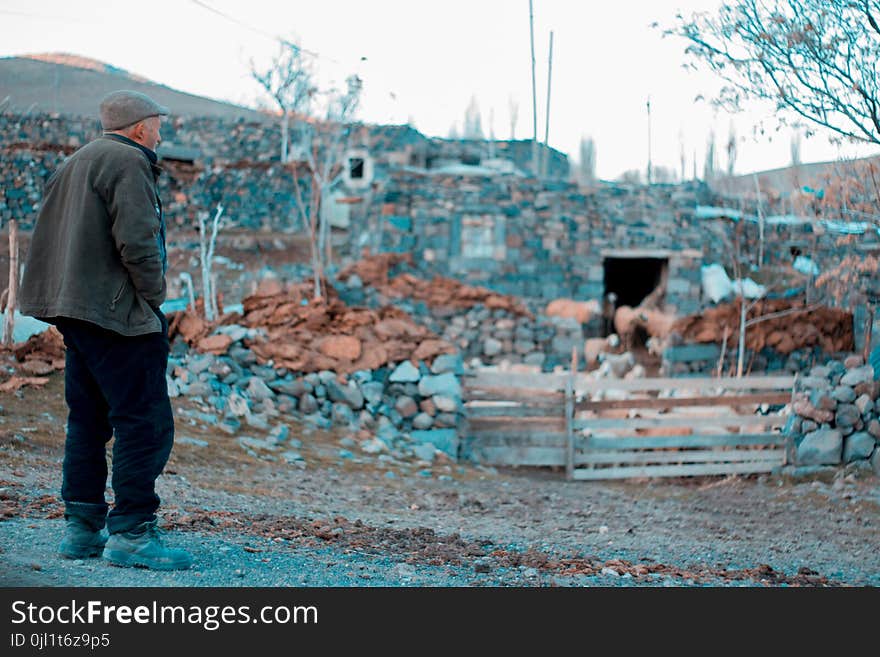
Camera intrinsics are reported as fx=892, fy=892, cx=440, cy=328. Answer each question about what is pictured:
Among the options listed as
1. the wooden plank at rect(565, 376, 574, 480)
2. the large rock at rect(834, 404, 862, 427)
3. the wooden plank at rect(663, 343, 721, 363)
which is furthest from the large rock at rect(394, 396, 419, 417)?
the wooden plank at rect(663, 343, 721, 363)

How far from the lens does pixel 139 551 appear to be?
3396mm

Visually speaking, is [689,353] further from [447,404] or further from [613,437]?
[447,404]

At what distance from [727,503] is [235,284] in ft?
49.8

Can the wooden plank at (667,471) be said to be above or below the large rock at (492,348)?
below

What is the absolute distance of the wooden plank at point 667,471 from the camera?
8.95 metres

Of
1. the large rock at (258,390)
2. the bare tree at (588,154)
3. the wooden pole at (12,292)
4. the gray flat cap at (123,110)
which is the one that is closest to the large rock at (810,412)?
the large rock at (258,390)

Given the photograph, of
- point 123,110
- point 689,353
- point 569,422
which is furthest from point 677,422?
point 123,110

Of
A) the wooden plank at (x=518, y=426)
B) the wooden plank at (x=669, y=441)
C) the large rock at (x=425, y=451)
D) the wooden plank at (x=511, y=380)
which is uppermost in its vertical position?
the wooden plank at (x=511, y=380)

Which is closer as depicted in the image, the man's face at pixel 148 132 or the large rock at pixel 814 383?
the man's face at pixel 148 132

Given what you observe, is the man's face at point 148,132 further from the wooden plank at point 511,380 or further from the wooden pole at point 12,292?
the wooden plank at point 511,380

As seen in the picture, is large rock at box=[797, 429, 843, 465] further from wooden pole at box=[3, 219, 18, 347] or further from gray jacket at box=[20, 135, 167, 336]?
wooden pole at box=[3, 219, 18, 347]

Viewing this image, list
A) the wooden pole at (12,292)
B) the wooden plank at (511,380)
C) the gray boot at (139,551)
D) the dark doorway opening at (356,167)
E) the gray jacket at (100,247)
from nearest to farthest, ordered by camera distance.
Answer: the gray jacket at (100,247)
the gray boot at (139,551)
the wooden pole at (12,292)
the wooden plank at (511,380)
the dark doorway opening at (356,167)

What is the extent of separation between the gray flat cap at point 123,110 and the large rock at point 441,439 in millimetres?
Answer: 6010

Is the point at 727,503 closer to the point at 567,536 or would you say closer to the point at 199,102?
the point at 567,536
